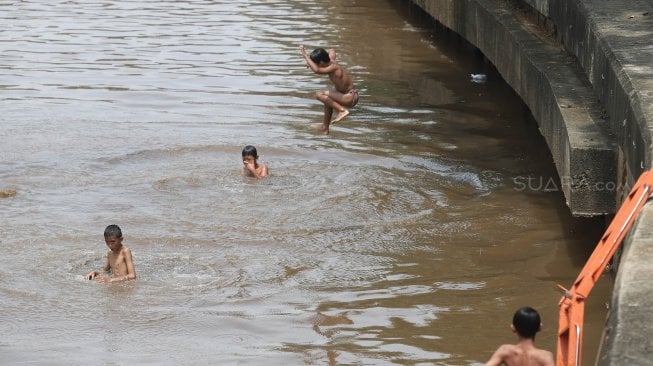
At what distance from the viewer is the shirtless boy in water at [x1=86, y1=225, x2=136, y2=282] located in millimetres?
9875

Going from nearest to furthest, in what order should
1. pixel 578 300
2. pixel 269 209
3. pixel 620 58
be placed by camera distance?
pixel 578 300
pixel 620 58
pixel 269 209

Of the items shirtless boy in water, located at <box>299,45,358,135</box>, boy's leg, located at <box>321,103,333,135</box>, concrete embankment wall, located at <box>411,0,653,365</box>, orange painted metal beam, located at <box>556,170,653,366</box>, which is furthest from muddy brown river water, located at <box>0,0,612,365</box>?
orange painted metal beam, located at <box>556,170,653,366</box>

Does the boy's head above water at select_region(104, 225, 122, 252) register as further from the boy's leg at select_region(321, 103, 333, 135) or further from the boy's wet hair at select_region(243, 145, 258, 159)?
the boy's leg at select_region(321, 103, 333, 135)

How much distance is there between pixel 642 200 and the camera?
22.4 ft

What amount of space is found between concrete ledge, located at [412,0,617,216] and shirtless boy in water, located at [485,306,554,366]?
3097mm

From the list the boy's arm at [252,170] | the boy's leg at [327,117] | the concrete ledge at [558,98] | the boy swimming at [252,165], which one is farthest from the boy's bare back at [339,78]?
the concrete ledge at [558,98]

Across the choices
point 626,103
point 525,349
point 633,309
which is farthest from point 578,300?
point 626,103

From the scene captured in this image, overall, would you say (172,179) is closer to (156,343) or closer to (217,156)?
(217,156)

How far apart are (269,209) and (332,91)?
7.07ft

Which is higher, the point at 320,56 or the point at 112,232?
the point at 320,56

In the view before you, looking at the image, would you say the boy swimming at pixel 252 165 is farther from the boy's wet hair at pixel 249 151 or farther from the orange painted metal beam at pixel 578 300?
the orange painted metal beam at pixel 578 300

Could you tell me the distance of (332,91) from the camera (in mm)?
13719

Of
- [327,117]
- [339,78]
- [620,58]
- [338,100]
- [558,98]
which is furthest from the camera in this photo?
[327,117]

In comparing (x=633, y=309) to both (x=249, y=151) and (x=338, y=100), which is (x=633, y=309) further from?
(x=338, y=100)
